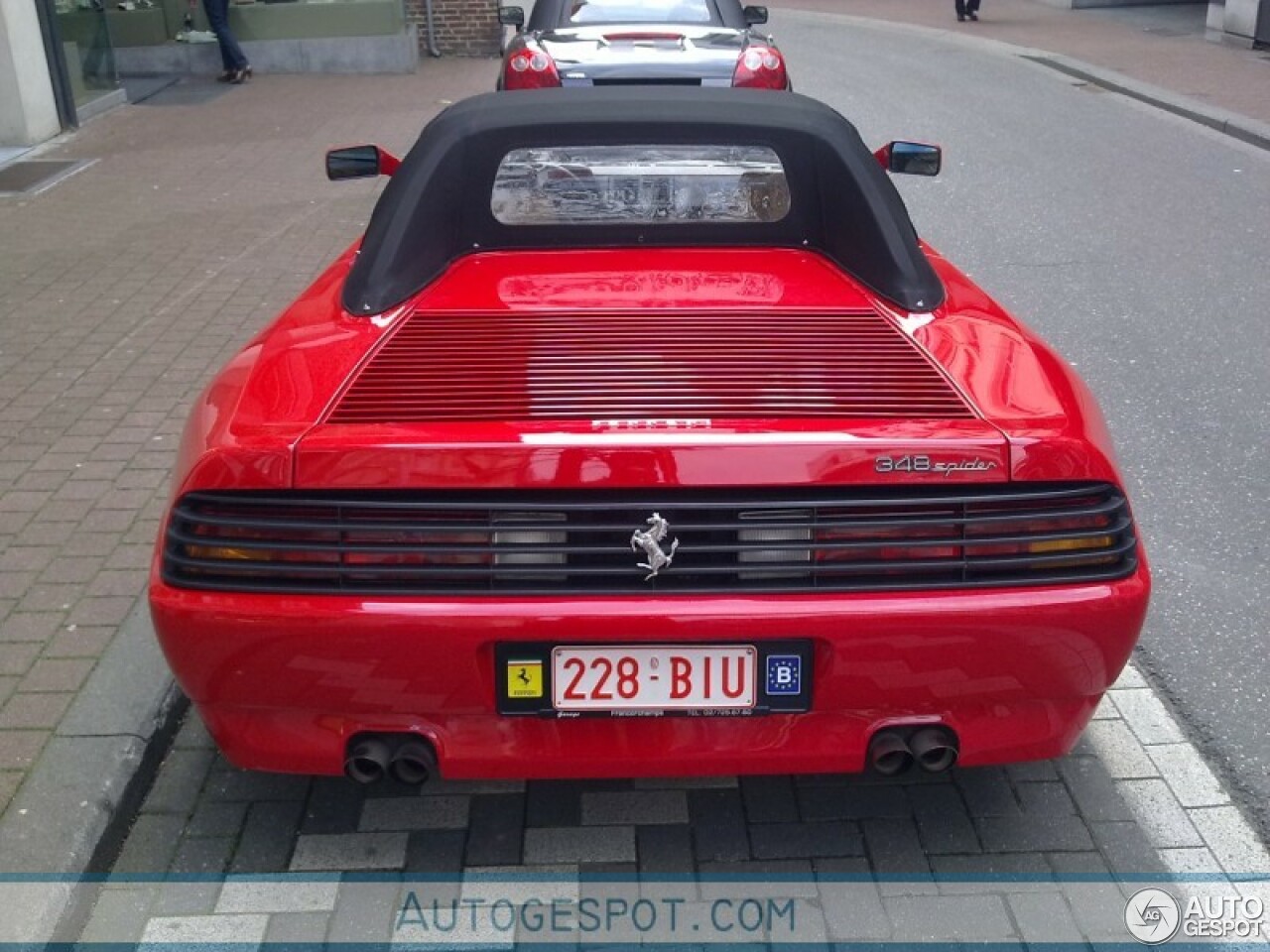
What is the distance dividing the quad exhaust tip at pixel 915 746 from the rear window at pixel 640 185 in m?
1.46

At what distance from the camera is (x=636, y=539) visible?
2.60 m

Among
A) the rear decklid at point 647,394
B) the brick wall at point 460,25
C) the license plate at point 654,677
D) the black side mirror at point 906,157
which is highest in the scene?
the black side mirror at point 906,157

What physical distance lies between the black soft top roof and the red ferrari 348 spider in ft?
1.81

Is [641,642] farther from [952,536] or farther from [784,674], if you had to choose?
[952,536]

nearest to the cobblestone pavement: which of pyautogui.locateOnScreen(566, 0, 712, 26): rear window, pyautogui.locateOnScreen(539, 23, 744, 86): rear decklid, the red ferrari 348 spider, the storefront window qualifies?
the red ferrari 348 spider

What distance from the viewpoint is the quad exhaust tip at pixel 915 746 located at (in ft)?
9.16

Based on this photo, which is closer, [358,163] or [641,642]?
[641,642]

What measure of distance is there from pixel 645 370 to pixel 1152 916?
1525 mm

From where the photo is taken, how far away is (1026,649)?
269 cm

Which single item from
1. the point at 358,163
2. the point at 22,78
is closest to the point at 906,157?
the point at 358,163

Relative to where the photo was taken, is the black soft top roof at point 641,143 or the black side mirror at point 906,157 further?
the black side mirror at point 906,157

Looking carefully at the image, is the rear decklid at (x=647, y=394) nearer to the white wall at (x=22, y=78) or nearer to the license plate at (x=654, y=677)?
the license plate at (x=654, y=677)

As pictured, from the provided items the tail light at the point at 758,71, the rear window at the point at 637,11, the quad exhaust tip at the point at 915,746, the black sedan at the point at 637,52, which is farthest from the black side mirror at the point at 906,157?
the rear window at the point at 637,11

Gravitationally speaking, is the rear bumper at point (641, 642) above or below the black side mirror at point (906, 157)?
below
